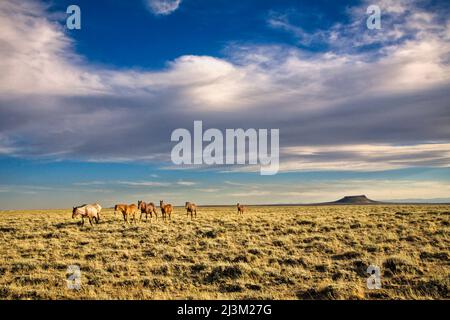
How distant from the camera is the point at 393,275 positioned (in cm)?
1200

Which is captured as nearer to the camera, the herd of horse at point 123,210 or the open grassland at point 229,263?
the open grassland at point 229,263

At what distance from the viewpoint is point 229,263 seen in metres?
14.2

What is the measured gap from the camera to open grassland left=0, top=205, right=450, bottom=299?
10617 millimetres

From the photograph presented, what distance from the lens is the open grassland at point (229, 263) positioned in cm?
1062

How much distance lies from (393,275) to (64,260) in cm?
1308

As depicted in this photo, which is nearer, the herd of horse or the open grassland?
the open grassland

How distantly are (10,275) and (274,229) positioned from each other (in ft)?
52.7

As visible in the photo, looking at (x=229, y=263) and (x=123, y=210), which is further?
(x=123, y=210)
